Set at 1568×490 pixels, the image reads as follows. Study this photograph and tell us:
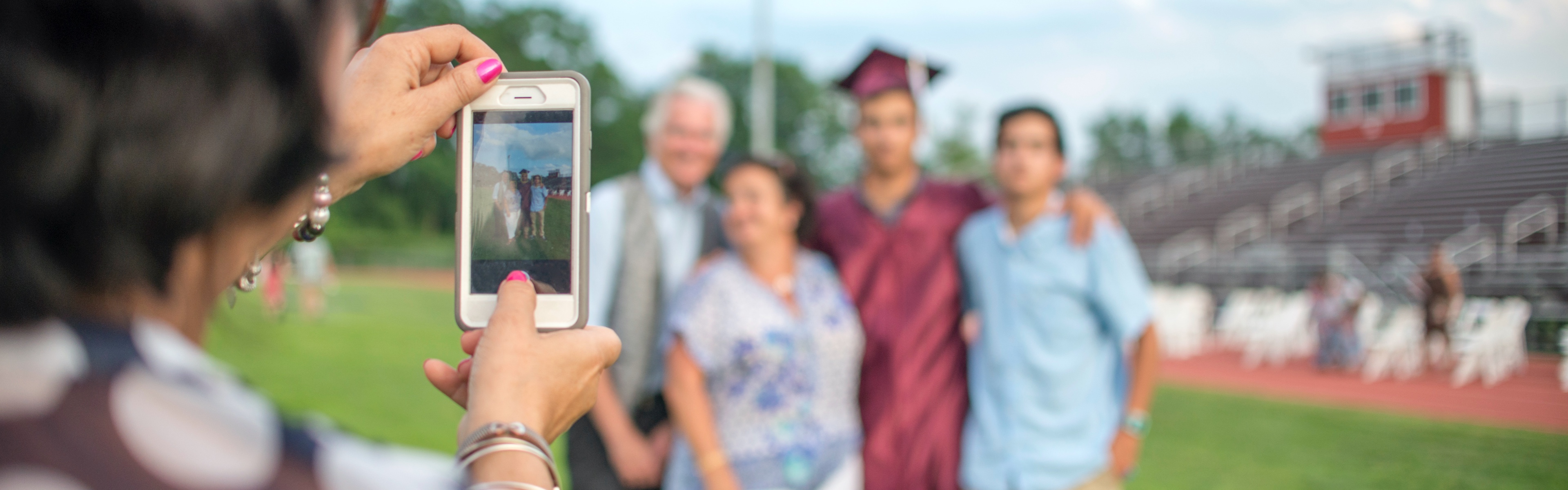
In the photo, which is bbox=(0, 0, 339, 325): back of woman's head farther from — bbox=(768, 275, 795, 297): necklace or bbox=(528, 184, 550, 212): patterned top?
bbox=(768, 275, 795, 297): necklace

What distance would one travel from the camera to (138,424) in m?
0.54

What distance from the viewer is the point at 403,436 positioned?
6.80 metres

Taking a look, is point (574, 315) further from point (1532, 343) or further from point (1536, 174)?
point (1532, 343)

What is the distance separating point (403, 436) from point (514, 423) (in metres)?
6.60

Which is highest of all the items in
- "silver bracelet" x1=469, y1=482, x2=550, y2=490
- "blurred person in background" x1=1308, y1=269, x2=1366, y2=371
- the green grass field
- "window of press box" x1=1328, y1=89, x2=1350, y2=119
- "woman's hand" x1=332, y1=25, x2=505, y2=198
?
"window of press box" x1=1328, y1=89, x2=1350, y2=119

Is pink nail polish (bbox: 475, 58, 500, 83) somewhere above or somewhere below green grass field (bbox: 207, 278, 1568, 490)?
above

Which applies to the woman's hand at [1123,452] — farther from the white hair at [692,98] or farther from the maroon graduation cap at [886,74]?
the white hair at [692,98]

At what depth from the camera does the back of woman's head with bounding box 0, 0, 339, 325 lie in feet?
1.75

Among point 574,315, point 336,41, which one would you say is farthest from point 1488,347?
point 336,41

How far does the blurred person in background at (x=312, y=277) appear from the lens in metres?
19.1

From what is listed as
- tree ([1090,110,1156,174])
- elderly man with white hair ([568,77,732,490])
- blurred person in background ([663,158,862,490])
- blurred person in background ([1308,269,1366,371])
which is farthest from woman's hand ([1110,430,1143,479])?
tree ([1090,110,1156,174])

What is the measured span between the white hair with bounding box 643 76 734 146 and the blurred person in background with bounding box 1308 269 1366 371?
10.2m

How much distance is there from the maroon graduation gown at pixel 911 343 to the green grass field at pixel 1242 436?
7.33ft

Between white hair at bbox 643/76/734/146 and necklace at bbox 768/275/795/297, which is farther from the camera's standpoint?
white hair at bbox 643/76/734/146
